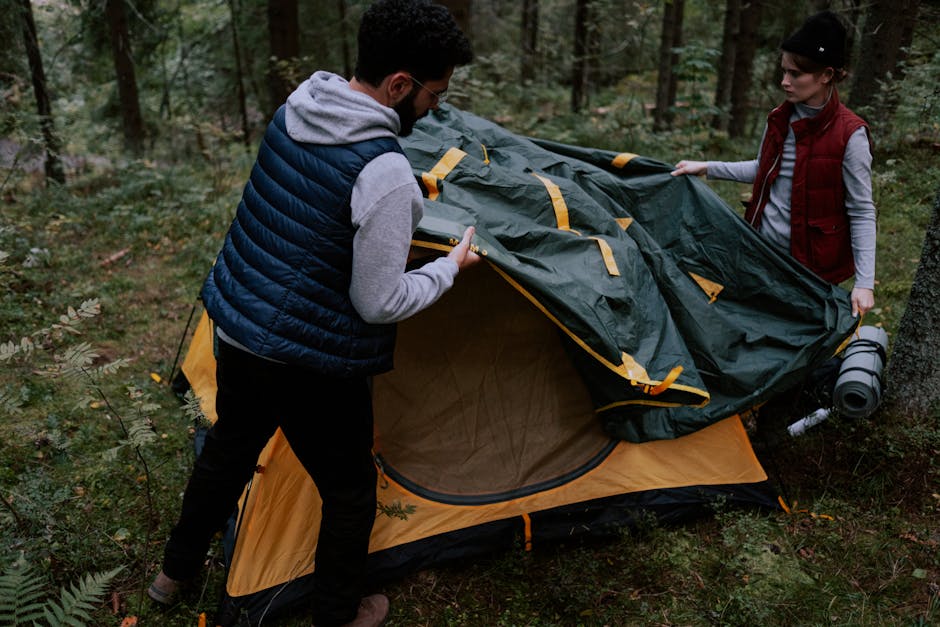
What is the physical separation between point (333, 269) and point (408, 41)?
654 millimetres

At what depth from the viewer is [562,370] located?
3.07m

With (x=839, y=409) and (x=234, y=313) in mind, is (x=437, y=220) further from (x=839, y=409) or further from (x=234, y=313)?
(x=839, y=409)

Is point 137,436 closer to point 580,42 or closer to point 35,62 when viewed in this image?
point 35,62

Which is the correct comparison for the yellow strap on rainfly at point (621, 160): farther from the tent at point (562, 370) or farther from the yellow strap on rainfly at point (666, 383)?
the yellow strap on rainfly at point (666, 383)

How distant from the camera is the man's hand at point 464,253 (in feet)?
7.09

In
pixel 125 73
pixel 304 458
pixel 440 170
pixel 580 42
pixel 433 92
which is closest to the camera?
pixel 433 92

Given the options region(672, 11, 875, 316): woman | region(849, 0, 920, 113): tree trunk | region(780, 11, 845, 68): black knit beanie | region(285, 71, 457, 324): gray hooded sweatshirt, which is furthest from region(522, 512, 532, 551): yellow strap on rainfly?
region(849, 0, 920, 113): tree trunk

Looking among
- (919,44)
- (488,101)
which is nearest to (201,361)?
(488,101)

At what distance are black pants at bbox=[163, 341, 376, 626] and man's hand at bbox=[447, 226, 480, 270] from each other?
0.50 metres

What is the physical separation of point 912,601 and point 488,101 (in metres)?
8.66

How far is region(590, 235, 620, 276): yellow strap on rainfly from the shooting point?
8.49ft

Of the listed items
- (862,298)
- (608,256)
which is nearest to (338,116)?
(608,256)

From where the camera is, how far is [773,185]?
3.02 meters

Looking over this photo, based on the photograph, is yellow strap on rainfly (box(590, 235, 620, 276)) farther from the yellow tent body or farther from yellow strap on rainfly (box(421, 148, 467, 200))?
yellow strap on rainfly (box(421, 148, 467, 200))
